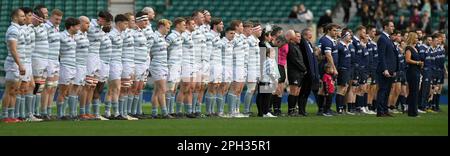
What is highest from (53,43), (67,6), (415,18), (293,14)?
(67,6)

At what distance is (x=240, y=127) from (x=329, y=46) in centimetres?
630

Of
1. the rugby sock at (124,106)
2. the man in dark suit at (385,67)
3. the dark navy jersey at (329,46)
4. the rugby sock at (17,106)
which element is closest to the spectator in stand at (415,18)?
the dark navy jersey at (329,46)

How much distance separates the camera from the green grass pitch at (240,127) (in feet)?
60.5

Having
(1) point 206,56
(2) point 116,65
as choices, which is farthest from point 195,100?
(2) point 116,65

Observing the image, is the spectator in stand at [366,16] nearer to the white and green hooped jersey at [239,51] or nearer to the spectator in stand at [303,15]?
the spectator in stand at [303,15]

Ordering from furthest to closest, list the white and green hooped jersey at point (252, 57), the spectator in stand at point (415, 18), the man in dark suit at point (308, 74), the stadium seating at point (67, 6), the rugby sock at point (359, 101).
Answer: the stadium seating at point (67, 6) → the spectator in stand at point (415, 18) → the rugby sock at point (359, 101) → the man in dark suit at point (308, 74) → the white and green hooped jersey at point (252, 57)

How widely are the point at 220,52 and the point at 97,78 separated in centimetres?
300

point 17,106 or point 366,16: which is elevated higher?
point 366,16

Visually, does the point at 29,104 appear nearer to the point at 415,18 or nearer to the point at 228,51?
the point at 228,51

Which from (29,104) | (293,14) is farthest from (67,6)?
(29,104)

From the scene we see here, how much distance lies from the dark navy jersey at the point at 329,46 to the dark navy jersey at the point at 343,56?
0.35ft

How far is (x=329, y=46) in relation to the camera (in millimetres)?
25922

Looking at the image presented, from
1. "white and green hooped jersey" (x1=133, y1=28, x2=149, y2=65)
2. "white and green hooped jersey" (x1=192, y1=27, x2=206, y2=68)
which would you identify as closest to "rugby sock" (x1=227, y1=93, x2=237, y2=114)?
"white and green hooped jersey" (x1=192, y1=27, x2=206, y2=68)

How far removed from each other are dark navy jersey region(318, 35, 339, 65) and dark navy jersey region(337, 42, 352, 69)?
0.11m
